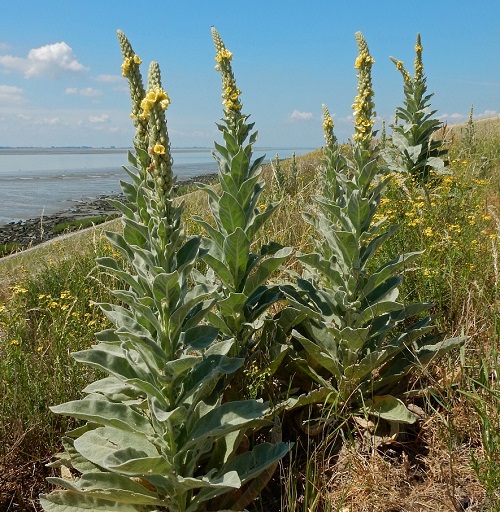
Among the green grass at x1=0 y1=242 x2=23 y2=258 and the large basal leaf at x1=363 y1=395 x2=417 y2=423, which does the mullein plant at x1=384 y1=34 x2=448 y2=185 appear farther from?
the green grass at x1=0 y1=242 x2=23 y2=258

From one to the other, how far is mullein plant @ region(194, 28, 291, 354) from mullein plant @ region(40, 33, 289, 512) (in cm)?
48

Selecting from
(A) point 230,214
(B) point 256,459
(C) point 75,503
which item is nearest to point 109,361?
(C) point 75,503

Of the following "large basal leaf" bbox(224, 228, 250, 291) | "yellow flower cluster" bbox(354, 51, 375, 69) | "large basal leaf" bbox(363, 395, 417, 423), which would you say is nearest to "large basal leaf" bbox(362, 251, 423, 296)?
"large basal leaf" bbox(363, 395, 417, 423)

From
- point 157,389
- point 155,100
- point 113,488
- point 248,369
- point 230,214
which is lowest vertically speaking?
point 113,488

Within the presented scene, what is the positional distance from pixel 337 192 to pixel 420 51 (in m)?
5.06

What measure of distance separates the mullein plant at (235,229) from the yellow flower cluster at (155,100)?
90 cm

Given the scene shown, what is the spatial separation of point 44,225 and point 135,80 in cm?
1622

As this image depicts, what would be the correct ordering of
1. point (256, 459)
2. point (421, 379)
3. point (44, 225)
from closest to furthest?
point (256, 459) < point (421, 379) < point (44, 225)

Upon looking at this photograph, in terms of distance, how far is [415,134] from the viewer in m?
7.50

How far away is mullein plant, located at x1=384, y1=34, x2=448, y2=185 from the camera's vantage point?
7.44 m

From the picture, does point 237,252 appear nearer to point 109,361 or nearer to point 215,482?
point 109,361

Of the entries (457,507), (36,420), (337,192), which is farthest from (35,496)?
(337,192)

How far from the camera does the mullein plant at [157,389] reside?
221 cm

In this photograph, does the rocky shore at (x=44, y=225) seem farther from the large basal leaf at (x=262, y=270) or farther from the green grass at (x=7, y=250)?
the large basal leaf at (x=262, y=270)
